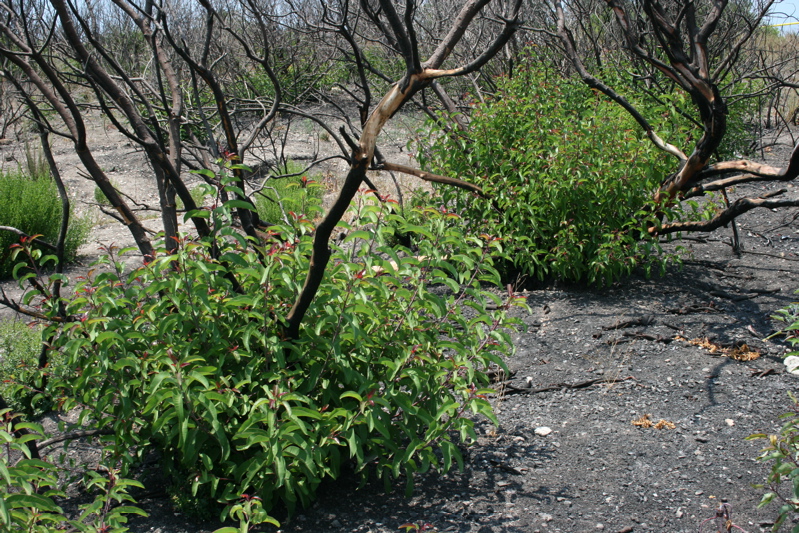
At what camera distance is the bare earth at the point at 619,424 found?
2.33m

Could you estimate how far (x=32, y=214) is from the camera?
6047mm

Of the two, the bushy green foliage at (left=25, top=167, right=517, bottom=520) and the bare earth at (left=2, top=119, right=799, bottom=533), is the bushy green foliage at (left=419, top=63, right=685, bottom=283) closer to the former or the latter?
the bare earth at (left=2, top=119, right=799, bottom=533)

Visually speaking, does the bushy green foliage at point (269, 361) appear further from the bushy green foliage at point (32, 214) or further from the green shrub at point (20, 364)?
the bushy green foliage at point (32, 214)

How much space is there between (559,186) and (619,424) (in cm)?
173

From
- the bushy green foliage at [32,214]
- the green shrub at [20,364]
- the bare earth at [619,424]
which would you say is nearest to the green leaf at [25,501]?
the bare earth at [619,424]

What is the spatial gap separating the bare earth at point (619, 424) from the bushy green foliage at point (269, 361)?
234 millimetres

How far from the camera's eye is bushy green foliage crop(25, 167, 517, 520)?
2.11 m

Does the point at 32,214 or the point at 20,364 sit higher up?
the point at 32,214

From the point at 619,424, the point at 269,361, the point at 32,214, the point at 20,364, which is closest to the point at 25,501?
the point at 269,361

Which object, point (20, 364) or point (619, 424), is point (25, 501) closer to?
point (20, 364)

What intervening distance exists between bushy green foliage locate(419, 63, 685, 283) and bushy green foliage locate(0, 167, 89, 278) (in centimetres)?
361

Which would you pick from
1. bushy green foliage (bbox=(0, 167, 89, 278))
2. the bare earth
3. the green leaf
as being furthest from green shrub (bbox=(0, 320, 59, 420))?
bushy green foliage (bbox=(0, 167, 89, 278))

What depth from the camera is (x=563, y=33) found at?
5508 mm

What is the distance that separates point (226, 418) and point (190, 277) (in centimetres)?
51
